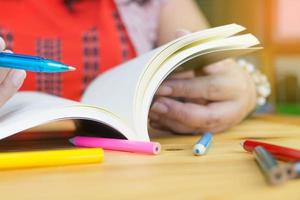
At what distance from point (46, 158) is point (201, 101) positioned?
0.27 meters

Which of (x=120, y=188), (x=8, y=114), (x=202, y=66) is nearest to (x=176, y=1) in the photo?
(x=202, y=66)

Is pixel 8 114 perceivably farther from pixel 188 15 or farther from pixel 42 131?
pixel 188 15

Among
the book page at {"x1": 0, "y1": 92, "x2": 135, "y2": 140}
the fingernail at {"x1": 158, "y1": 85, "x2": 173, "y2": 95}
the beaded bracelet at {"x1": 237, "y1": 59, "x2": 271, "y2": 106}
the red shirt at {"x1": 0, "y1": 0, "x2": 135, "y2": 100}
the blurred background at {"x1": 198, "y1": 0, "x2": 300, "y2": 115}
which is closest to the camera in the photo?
the book page at {"x1": 0, "y1": 92, "x2": 135, "y2": 140}

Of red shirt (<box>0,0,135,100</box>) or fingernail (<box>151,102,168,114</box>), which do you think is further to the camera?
red shirt (<box>0,0,135,100</box>)

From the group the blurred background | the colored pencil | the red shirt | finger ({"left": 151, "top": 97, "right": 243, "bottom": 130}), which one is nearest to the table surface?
the colored pencil

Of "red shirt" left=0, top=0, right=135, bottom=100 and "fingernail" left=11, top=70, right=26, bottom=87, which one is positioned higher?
"red shirt" left=0, top=0, right=135, bottom=100

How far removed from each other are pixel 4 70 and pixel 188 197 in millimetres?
215

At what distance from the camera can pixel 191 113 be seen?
1.84 feet

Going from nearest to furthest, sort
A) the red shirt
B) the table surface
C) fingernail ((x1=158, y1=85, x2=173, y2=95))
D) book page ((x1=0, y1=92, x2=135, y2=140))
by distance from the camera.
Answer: the table surface < book page ((x1=0, y1=92, x2=135, y2=140)) < fingernail ((x1=158, y1=85, x2=173, y2=95)) < the red shirt

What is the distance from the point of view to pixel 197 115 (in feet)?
1.85

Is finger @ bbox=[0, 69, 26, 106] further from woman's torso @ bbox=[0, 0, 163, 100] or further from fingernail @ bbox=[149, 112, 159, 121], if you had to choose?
woman's torso @ bbox=[0, 0, 163, 100]

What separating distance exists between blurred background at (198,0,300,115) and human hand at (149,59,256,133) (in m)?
1.33

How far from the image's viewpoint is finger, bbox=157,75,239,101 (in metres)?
0.56

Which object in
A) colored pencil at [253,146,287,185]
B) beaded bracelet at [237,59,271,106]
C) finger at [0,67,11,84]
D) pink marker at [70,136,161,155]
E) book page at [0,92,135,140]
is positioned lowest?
colored pencil at [253,146,287,185]
